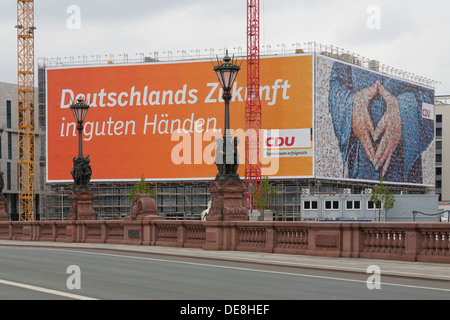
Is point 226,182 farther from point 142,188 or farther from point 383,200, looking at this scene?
point 142,188

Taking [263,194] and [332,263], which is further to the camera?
[263,194]

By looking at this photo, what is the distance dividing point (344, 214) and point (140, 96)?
34.3m

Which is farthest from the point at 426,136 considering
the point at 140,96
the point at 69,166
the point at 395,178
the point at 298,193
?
the point at 69,166

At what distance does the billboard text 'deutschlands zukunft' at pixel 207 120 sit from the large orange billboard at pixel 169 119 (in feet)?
0.44

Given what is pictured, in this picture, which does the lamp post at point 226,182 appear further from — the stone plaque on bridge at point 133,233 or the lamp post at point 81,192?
the lamp post at point 81,192

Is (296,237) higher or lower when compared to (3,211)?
higher

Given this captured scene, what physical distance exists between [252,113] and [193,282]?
91954mm

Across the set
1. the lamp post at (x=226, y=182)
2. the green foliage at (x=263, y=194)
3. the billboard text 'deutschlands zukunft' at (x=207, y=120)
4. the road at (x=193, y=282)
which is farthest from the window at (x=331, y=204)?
the road at (x=193, y=282)

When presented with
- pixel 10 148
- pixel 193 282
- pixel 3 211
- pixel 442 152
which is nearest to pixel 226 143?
pixel 193 282

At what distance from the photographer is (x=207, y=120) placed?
112188 millimetres

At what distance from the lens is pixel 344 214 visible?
97.8 meters

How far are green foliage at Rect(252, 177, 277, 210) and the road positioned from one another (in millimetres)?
81630

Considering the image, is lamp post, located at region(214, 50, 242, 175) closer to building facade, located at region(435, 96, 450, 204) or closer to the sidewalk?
the sidewalk

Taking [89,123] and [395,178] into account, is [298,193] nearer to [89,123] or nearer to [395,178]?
[395,178]
